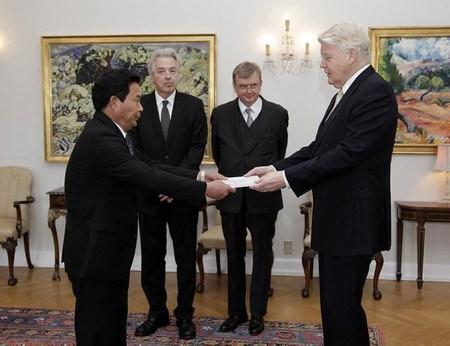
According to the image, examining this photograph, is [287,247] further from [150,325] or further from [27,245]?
[27,245]

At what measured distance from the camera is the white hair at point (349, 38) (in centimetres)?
269

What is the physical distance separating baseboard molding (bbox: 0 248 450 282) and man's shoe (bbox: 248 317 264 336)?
1.63 m

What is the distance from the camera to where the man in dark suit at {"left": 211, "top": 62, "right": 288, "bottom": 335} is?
3.94 metres

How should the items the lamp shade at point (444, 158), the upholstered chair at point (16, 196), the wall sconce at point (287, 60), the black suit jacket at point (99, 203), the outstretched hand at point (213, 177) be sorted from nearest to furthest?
the black suit jacket at point (99, 203) → the outstretched hand at point (213, 177) → the lamp shade at point (444, 158) → the wall sconce at point (287, 60) → the upholstered chair at point (16, 196)

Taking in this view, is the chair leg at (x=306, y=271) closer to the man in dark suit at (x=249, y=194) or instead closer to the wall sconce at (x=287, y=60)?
the man in dark suit at (x=249, y=194)

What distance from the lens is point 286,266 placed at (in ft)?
18.6

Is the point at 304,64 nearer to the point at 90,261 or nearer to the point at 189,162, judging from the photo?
Result: the point at 189,162

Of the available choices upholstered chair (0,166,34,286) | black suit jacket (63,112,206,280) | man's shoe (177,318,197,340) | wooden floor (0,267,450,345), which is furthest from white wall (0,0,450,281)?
black suit jacket (63,112,206,280)

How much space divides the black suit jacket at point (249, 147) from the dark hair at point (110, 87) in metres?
1.47

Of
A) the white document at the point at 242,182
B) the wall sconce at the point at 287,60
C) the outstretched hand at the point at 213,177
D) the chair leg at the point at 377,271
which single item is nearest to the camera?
the white document at the point at 242,182

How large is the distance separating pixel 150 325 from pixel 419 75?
11.2 feet

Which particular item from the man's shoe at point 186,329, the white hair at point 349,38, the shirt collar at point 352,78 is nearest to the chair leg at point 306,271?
the man's shoe at point 186,329

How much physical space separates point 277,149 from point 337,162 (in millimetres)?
1481

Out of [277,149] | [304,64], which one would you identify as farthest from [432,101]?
[277,149]
